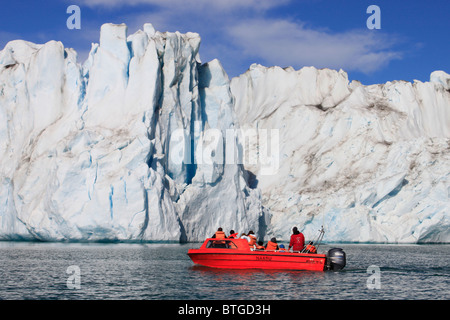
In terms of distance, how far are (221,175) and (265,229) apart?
7475 millimetres

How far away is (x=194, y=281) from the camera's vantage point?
18516 millimetres

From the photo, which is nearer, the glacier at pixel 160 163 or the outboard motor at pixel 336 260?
the outboard motor at pixel 336 260

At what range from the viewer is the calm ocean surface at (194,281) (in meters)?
15.8

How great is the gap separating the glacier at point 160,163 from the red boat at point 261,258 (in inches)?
595

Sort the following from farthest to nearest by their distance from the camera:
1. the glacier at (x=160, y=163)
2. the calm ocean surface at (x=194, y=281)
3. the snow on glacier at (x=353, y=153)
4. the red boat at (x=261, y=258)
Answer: the snow on glacier at (x=353, y=153), the glacier at (x=160, y=163), the red boat at (x=261, y=258), the calm ocean surface at (x=194, y=281)

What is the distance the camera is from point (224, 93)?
156ft

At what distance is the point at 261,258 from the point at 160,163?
20.1 m

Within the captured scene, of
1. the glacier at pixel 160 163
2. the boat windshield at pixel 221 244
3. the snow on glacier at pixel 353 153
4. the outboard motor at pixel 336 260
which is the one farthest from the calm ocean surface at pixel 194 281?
the snow on glacier at pixel 353 153

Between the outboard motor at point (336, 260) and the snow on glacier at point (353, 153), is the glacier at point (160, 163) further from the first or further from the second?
the outboard motor at point (336, 260)

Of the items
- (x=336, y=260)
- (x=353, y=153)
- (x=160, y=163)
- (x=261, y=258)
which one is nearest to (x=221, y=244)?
(x=261, y=258)

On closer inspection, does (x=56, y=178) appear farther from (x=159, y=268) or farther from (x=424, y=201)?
(x=424, y=201)

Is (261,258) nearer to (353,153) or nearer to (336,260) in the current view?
(336,260)

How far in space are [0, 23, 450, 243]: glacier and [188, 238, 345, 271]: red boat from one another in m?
15.1

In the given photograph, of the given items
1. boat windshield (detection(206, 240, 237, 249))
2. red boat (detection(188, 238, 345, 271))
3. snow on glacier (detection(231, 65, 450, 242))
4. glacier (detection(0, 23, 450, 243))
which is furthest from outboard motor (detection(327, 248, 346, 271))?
snow on glacier (detection(231, 65, 450, 242))
